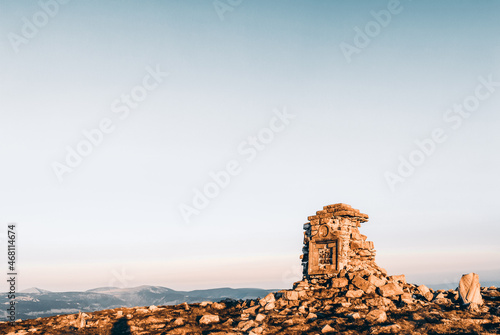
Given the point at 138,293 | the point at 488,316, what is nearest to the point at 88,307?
the point at 138,293

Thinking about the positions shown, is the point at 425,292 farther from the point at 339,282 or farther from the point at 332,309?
the point at 332,309

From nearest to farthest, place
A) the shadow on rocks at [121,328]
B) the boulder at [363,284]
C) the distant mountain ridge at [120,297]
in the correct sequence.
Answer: the shadow on rocks at [121,328] < the boulder at [363,284] < the distant mountain ridge at [120,297]

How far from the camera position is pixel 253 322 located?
48.5 feet

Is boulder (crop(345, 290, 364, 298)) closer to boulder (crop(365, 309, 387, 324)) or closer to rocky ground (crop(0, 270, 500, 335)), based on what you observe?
rocky ground (crop(0, 270, 500, 335))

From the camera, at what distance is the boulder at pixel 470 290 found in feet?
48.6

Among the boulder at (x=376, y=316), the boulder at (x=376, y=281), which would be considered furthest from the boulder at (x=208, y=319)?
the boulder at (x=376, y=281)

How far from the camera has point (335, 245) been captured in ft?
62.2

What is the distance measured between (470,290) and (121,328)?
Answer: 1437 centimetres

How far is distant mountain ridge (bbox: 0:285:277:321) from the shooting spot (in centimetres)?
14912

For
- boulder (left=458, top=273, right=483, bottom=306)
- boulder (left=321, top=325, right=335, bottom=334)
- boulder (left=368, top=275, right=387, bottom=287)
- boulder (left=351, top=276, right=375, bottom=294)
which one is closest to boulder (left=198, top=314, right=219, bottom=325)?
boulder (left=321, top=325, right=335, bottom=334)

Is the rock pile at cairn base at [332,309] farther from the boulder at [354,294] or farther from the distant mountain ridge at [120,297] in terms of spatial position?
the distant mountain ridge at [120,297]

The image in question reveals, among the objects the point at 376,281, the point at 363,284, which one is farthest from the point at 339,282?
the point at 376,281

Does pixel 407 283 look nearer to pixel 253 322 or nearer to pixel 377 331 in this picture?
pixel 377 331

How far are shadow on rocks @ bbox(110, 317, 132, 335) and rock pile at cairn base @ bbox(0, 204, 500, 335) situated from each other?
44 millimetres
